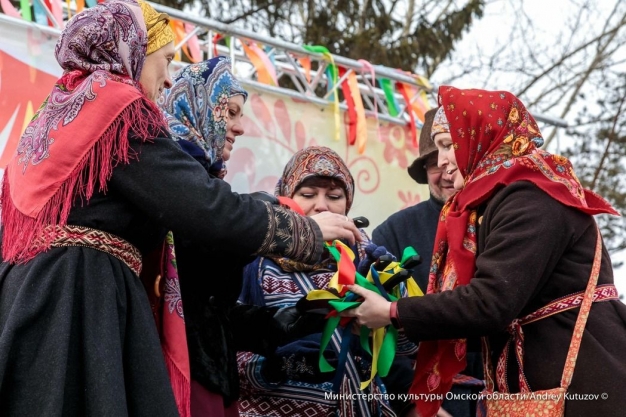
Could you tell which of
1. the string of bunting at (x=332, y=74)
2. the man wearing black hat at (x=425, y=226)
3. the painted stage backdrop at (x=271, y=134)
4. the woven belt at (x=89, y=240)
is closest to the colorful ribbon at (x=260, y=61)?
the string of bunting at (x=332, y=74)

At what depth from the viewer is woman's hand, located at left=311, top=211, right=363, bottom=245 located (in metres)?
2.68

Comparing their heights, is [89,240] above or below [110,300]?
above

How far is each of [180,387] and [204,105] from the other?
995 mm

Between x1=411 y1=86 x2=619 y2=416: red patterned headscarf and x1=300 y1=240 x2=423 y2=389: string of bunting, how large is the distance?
0.12m

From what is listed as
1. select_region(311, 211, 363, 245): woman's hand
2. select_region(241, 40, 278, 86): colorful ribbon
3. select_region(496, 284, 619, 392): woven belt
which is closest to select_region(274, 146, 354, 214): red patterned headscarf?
select_region(311, 211, 363, 245): woman's hand

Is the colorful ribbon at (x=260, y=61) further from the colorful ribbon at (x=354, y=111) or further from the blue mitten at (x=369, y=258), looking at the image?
the blue mitten at (x=369, y=258)

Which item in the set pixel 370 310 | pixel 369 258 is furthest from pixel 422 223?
pixel 370 310

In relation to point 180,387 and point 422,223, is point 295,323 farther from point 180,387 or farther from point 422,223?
point 422,223

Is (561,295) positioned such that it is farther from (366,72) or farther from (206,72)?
(366,72)

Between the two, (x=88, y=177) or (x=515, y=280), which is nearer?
(x=88, y=177)

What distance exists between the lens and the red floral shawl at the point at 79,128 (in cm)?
236

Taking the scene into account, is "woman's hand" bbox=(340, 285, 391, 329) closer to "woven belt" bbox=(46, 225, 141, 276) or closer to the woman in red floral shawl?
the woman in red floral shawl

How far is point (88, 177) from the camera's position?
7.76 feet

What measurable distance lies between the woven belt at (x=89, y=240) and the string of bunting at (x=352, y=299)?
770 millimetres
